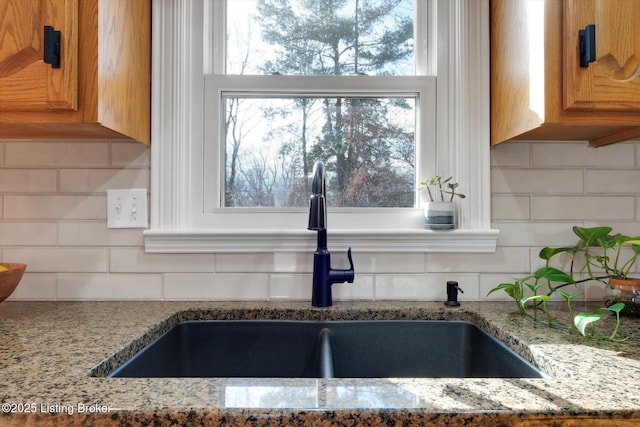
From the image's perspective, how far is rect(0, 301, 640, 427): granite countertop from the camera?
1.79 ft

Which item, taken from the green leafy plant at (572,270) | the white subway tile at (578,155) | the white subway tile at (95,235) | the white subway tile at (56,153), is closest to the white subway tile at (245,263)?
the white subway tile at (95,235)

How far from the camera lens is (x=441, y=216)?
1198 millimetres

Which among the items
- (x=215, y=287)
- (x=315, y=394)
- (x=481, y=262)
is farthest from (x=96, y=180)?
(x=481, y=262)

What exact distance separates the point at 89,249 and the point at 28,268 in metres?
0.19

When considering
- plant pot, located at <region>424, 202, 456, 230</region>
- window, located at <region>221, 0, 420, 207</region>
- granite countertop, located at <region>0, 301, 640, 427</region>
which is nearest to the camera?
granite countertop, located at <region>0, 301, 640, 427</region>

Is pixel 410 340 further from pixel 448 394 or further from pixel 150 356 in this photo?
pixel 150 356

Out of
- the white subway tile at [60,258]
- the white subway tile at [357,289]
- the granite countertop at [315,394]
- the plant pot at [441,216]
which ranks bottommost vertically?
the granite countertop at [315,394]

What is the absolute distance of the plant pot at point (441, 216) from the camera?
47.1 inches

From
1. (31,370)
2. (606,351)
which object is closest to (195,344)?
(31,370)

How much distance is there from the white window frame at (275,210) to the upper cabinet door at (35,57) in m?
0.32

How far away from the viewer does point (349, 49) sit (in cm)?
133

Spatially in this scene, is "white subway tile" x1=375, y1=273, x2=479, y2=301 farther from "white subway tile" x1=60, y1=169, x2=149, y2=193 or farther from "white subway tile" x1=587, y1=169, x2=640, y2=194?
"white subway tile" x1=60, y1=169, x2=149, y2=193

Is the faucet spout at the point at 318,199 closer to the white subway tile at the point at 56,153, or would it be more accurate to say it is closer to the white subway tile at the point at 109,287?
the white subway tile at the point at 109,287

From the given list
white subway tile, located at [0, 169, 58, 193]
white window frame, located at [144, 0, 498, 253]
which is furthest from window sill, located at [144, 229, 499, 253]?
white subway tile, located at [0, 169, 58, 193]
